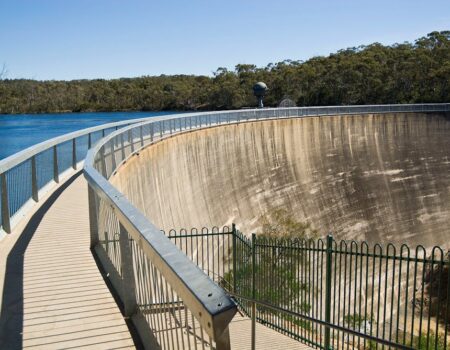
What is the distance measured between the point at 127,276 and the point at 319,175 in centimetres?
2606

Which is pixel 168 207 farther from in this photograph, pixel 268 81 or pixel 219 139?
pixel 268 81

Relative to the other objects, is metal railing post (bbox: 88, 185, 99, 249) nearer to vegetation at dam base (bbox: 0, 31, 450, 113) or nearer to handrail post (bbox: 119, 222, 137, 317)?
handrail post (bbox: 119, 222, 137, 317)

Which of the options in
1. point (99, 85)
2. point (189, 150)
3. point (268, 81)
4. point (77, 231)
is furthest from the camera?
point (99, 85)

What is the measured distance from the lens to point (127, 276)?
13.4 feet

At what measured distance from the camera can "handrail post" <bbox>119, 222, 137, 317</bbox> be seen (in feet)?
13.0

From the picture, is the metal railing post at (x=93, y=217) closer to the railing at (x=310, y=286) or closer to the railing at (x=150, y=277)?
the railing at (x=150, y=277)

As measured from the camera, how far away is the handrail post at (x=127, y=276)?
3973 mm

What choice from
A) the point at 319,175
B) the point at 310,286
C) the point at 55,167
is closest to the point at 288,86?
the point at 319,175

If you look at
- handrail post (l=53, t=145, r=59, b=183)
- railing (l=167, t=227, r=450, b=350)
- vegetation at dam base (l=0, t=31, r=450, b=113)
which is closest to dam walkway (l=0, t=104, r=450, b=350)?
railing (l=167, t=227, r=450, b=350)

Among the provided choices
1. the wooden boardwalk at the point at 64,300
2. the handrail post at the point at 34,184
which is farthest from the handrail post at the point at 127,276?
the handrail post at the point at 34,184

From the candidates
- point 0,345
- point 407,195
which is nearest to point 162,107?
point 407,195

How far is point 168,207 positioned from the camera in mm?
15906

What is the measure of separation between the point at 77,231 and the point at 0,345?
10.1 ft

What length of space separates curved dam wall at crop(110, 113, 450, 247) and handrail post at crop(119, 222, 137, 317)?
1041 centimetres
